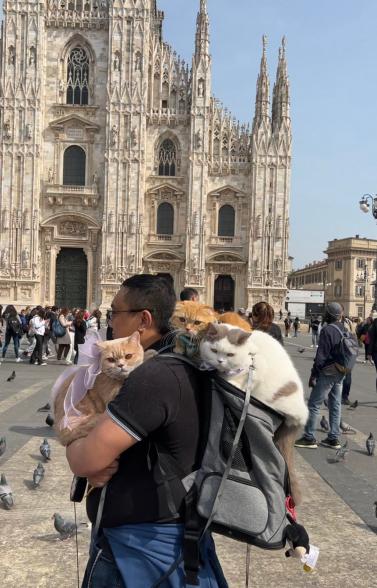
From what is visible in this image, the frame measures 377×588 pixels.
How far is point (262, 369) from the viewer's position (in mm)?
2254

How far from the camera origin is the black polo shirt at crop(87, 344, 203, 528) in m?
2.11

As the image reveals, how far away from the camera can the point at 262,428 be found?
2.20 m

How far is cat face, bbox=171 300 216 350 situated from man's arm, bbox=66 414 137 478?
1.25ft

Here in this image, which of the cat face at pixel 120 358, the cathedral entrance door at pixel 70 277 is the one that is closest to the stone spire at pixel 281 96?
the cathedral entrance door at pixel 70 277

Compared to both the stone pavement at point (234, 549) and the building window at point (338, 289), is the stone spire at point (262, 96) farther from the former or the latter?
the building window at point (338, 289)

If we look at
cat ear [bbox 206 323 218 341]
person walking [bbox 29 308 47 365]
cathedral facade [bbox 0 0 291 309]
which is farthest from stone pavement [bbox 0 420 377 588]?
cathedral facade [bbox 0 0 291 309]

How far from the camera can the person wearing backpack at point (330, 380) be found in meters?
8.00

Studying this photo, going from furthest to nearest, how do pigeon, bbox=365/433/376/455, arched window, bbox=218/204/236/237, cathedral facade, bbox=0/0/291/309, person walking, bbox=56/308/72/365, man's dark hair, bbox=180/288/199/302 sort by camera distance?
1. arched window, bbox=218/204/236/237
2. cathedral facade, bbox=0/0/291/309
3. person walking, bbox=56/308/72/365
4. pigeon, bbox=365/433/376/455
5. man's dark hair, bbox=180/288/199/302

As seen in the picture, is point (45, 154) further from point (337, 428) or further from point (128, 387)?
point (128, 387)

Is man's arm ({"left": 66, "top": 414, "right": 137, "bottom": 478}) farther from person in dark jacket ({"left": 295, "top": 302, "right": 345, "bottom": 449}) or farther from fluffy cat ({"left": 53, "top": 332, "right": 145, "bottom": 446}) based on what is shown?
person in dark jacket ({"left": 295, "top": 302, "right": 345, "bottom": 449})

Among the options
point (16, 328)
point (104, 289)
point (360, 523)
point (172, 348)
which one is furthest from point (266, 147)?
point (172, 348)

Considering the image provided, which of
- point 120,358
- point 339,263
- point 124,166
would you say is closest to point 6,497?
point 120,358

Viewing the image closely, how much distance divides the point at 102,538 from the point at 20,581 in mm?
1958

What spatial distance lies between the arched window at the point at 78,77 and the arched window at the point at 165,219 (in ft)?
24.2
